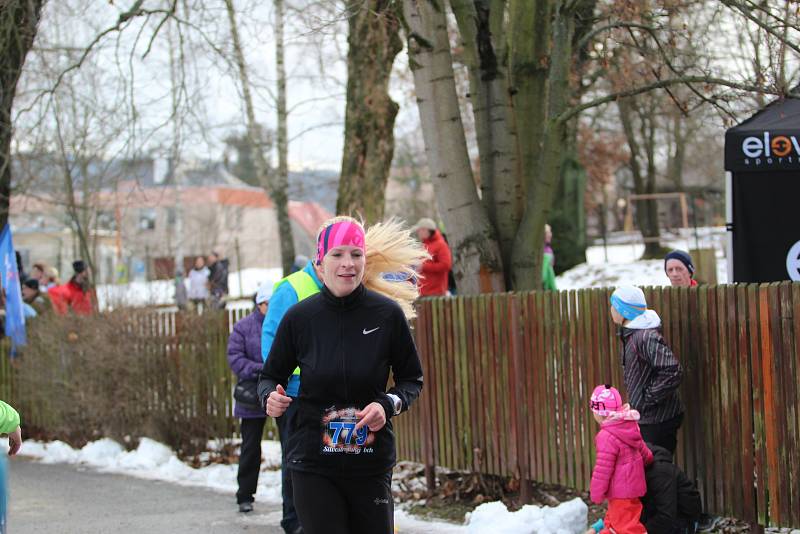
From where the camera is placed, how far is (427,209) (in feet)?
160

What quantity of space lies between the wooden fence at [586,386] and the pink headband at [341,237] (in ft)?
9.54

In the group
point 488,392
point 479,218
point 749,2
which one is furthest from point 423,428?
point 749,2

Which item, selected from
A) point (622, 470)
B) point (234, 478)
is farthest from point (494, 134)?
point (622, 470)

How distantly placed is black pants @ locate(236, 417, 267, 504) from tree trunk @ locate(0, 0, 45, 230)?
7.24 meters

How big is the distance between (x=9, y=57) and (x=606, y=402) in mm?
11090

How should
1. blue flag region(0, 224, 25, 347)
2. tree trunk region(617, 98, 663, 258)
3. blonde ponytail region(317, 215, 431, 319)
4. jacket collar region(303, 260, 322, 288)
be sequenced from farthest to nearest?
1. tree trunk region(617, 98, 663, 258)
2. blue flag region(0, 224, 25, 347)
3. jacket collar region(303, 260, 322, 288)
4. blonde ponytail region(317, 215, 431, 319)

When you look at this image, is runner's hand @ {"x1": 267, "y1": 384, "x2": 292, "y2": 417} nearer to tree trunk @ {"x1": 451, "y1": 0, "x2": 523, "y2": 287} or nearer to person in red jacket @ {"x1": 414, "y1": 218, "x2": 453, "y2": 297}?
tree trunk @ {"x1": 451, "y1": 0, "x2": 523, "y2": 287}

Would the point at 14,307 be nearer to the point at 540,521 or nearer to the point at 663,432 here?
the point at 540,521

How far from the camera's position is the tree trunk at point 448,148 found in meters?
9.99

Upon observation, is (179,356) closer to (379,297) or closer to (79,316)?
(79,316)

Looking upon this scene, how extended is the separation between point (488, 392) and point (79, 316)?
6049 millimetres

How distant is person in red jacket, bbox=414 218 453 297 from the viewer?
12.5 meters

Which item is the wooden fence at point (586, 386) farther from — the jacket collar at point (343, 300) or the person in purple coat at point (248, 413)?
the jacket collar at point (343, 300)

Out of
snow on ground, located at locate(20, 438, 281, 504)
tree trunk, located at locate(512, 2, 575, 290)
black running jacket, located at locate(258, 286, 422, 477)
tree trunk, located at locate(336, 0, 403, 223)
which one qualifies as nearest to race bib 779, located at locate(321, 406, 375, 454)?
black running jacket, located at locate(258, 286, 422, 477)
